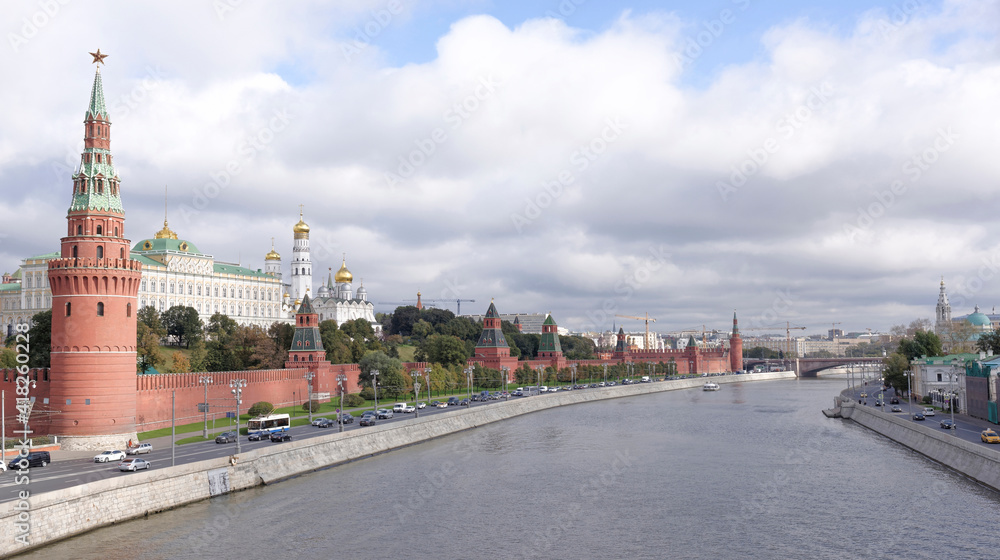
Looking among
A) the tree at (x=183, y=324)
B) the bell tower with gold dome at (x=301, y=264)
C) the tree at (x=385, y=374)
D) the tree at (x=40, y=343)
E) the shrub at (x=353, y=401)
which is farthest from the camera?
the bell tower with gold dome at (x=301, y=264)

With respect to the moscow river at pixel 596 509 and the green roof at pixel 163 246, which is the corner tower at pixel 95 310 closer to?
the moscow river at pixel 596 509

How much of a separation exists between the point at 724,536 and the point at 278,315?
372 feet

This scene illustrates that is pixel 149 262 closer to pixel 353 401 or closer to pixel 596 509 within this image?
pixel 353 401

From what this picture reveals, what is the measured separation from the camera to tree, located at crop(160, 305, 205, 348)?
317ft

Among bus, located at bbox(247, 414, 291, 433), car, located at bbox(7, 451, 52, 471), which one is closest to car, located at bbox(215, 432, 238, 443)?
bus, located at bbox(247, 414, 291, 433)

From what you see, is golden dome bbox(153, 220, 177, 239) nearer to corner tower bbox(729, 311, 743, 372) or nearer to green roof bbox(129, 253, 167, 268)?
green roof bbox(129, 253, 167, 268)

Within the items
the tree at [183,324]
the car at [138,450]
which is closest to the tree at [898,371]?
the car at [138,450]

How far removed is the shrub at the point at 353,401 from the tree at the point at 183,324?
32.1 m

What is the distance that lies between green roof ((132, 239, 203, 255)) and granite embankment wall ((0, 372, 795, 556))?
7329 cm

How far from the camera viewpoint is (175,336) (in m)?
101

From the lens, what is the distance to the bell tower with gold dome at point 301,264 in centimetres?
14988

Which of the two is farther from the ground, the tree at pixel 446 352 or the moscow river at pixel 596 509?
the tree at pixel 446 352

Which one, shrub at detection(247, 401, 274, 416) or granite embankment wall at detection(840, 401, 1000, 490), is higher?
shrub at detection(247, 401, 274, 416)

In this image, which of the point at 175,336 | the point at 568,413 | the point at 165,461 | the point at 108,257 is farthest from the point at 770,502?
the point at 175,336
